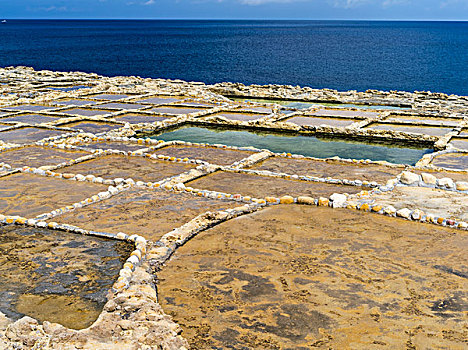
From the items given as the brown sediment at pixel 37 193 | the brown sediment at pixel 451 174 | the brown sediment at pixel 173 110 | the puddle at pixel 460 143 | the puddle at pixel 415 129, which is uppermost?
the brown sediment at pixel 37 193

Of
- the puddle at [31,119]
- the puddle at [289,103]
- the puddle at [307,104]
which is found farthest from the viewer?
the puddle at [289,103]

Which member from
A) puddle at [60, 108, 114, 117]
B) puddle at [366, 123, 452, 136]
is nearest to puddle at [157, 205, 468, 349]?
puddle at [366, 123, 452, 136]

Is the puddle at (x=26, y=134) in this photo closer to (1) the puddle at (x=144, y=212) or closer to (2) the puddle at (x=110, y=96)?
(1) the puddle at (x=144, y=212)

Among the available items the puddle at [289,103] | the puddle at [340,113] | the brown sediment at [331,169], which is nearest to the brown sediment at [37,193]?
the brown sediment at [331,169]

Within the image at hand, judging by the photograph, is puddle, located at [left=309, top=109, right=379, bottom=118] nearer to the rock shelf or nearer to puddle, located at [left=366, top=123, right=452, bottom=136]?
puddle, located at [left=366, top=123, right=452, bottom=136]

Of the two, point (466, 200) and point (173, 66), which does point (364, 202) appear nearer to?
point (466, 200)

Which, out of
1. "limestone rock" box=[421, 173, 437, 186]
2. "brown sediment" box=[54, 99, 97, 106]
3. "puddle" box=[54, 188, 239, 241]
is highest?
"limestone rock" box=[421, 173, 437, 186]

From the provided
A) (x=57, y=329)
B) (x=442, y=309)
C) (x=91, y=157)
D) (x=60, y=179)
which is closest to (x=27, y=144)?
(x=91, y=157)
